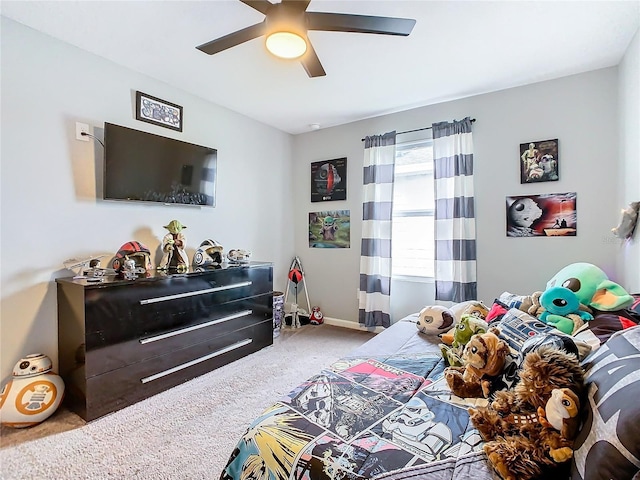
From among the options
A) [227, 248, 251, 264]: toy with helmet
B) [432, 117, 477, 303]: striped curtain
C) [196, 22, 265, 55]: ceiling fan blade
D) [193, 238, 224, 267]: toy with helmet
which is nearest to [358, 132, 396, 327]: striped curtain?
[432, 117, 477, 303]: striped curtain

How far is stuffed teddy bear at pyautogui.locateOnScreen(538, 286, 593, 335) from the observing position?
4.94 ft

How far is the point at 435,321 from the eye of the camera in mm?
2041

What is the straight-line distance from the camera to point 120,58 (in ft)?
8.13

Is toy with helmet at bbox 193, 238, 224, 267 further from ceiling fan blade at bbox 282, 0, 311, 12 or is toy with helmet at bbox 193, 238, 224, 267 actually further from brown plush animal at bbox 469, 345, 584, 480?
brown plush animal at bbox 469, 345, 584, 480

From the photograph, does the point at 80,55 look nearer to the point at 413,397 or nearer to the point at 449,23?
the point at 449,23

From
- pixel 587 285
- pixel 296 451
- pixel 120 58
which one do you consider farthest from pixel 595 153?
pixel 120 58

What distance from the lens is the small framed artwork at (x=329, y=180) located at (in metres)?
3.95

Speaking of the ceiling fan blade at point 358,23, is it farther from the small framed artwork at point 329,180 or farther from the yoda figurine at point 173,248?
the small framed artwork at point 329,180

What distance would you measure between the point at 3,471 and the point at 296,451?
1.72m

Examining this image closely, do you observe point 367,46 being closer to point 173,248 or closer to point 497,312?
point 497,312

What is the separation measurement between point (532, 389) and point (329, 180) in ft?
→ 11.0

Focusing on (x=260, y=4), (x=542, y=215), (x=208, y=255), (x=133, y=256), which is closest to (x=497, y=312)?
(x=542, y=215)

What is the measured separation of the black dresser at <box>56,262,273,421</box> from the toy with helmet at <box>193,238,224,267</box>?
287mm

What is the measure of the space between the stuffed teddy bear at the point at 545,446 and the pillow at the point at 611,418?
1.0 inches
